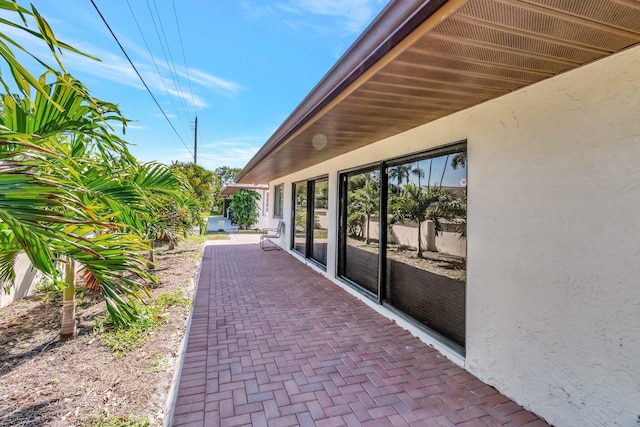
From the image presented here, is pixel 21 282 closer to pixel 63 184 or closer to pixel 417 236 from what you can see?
pixel 63 184

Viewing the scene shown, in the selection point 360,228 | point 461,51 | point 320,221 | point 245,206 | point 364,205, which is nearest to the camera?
point 461,51

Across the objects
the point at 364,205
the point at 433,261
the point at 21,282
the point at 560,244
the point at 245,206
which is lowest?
the point at 21,282

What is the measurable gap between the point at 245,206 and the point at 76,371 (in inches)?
593

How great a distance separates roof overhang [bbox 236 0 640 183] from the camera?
4.42 feet

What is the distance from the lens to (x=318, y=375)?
2766mm

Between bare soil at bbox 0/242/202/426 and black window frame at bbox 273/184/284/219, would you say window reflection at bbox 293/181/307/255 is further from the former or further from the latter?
bare soil at bbox 0/242/202/426

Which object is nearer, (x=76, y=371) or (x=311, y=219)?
(x=76, y=371)

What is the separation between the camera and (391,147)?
168 inches

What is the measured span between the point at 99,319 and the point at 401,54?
4420mm

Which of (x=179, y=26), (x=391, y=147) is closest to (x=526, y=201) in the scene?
(x=391, y=147)

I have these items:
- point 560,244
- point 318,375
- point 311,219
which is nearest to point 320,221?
point 311,219

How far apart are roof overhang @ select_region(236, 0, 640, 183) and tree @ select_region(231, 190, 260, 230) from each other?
49.2 ft

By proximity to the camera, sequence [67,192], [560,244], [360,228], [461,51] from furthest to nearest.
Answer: [360,228] < [560,244] < [461,51] < [67,192]

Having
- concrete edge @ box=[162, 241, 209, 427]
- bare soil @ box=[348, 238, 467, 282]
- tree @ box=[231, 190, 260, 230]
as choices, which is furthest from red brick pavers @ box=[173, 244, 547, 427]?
tree @ box=[231, 190, 260, 230]
